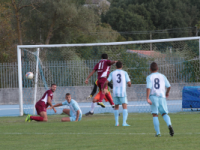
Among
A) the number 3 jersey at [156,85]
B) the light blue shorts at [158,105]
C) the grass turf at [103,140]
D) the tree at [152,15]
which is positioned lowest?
the grass turf at [103,140]

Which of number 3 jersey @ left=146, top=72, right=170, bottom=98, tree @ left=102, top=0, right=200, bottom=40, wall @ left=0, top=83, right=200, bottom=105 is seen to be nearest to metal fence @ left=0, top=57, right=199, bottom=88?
wall @ left=0, top=83, right=200, bottom=105

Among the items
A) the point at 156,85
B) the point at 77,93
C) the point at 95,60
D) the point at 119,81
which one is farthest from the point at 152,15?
the point at 156,85

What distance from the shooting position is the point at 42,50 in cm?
1562

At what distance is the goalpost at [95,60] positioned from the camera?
47.0 ft

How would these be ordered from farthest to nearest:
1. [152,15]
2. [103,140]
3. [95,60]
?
1. [152,15]
2. [95,60]
3. [103,140]

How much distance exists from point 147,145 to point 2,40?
865 inches

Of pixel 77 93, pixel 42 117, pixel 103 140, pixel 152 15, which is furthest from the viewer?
pixel 152 15

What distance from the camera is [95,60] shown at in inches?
640

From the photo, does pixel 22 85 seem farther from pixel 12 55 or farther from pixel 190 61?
pixel 12 55

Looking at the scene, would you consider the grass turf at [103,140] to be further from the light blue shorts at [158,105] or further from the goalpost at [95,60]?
the goalpost at [95,60]

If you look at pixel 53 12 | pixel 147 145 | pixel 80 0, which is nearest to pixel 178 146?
pixel 147 145

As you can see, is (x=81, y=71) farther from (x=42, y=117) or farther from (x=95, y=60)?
(x=42, y=117)

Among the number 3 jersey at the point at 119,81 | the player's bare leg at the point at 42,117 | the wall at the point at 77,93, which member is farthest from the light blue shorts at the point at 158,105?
the wall at the point at 77,93

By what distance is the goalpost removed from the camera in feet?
47.0
